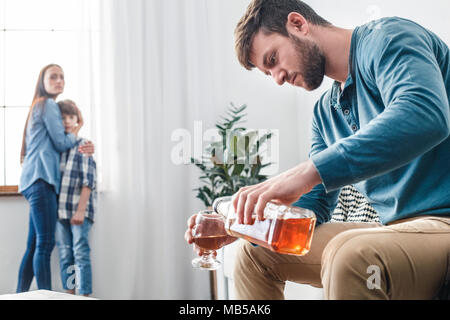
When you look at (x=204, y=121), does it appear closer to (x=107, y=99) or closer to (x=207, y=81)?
(x=207, y=81)

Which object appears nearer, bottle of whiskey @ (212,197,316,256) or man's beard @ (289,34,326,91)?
bottle of whiskey @ (212,197,316,256)

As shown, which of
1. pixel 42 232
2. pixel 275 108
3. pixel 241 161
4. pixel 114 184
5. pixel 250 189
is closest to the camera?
pixel 250 189

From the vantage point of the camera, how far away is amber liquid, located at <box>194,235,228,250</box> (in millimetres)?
876

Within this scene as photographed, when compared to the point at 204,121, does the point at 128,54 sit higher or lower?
higher

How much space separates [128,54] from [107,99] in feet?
1.10

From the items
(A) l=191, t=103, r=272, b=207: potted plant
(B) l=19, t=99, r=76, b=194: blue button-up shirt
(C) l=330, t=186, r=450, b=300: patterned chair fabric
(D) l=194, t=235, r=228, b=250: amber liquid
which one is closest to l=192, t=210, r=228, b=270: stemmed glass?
(D) l=194, t=235, r=228, b=250: amber liquid

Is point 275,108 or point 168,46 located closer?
point 168,46

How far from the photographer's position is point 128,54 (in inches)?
122

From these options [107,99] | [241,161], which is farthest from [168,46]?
[241,161]

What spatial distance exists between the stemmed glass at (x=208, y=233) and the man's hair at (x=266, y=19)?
0.37 meters

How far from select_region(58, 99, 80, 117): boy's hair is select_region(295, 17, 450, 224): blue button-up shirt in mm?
2165

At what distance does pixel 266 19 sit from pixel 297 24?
0.07 m

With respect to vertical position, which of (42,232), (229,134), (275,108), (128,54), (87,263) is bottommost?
(87,263)

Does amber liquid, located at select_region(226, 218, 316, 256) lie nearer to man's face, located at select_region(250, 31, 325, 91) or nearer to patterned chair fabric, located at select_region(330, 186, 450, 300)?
man's face, located at select_region(250, 31, 325, 91)
